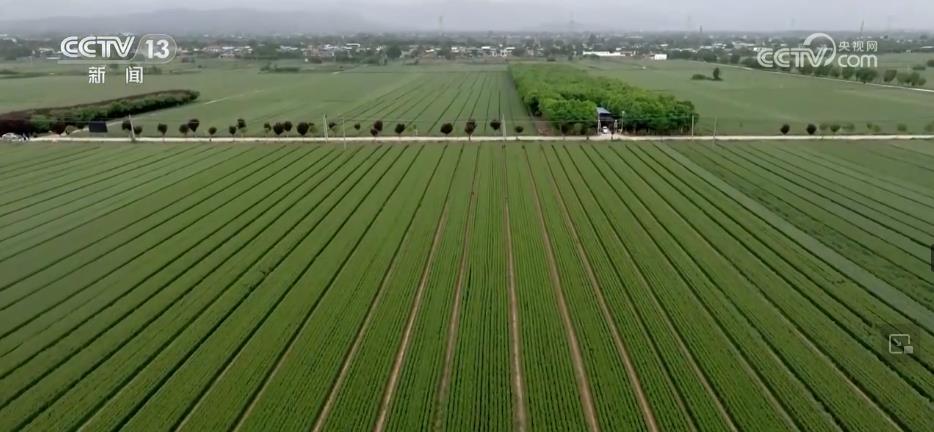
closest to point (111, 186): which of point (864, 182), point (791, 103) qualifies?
point (864, 182)

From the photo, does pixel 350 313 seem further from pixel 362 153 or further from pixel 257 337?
pixel 362 153

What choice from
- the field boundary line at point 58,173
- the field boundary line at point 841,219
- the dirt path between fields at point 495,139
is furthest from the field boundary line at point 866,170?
the field boundary line at point 58,173

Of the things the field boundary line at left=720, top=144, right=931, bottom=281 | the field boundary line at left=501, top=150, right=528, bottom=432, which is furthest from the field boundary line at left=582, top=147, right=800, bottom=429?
the field boundary line at left=720, top=144, right=931, bottom=281

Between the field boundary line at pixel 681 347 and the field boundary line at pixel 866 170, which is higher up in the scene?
the field boundary line at pixel 866 170

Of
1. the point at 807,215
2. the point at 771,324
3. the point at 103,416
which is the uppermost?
the point at 807,215

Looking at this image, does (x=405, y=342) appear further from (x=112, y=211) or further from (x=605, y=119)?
(x=605, y=119)

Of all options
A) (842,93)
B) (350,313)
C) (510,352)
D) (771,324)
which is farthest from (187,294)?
(842,93)

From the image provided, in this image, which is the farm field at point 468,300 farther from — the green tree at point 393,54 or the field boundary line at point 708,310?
the green tree at point 393,54
